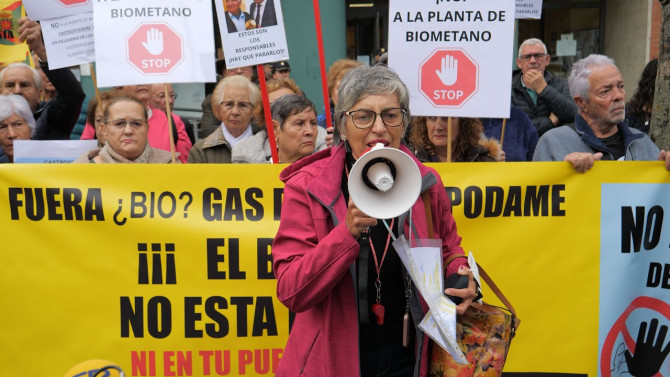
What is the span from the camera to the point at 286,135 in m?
4.83

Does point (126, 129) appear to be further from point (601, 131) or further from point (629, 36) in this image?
point (629, 36)

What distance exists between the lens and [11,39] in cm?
849

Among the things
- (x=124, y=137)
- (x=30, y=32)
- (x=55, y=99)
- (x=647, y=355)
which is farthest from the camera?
(x=55, y=99)

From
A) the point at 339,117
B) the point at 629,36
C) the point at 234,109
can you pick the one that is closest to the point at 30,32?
the point at 234,109

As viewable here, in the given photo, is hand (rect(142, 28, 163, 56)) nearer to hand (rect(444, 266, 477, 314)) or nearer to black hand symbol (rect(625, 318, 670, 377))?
hand (rect(444, 266, 477, 314))

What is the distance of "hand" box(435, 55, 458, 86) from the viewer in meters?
4.23

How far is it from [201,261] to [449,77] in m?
1.62

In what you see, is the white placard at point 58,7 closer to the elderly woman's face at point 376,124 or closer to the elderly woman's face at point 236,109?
the elderly woman's face at point 236,109

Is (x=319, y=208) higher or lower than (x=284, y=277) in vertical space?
higher

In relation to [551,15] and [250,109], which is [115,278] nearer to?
[250,109]

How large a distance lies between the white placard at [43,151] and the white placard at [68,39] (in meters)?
0.55

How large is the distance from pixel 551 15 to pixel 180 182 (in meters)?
9.53

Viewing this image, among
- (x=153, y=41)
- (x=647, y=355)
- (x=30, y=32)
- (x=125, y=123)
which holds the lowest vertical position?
(x=647, y=355)

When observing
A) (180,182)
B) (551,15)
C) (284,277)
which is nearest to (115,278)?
(180,182)
